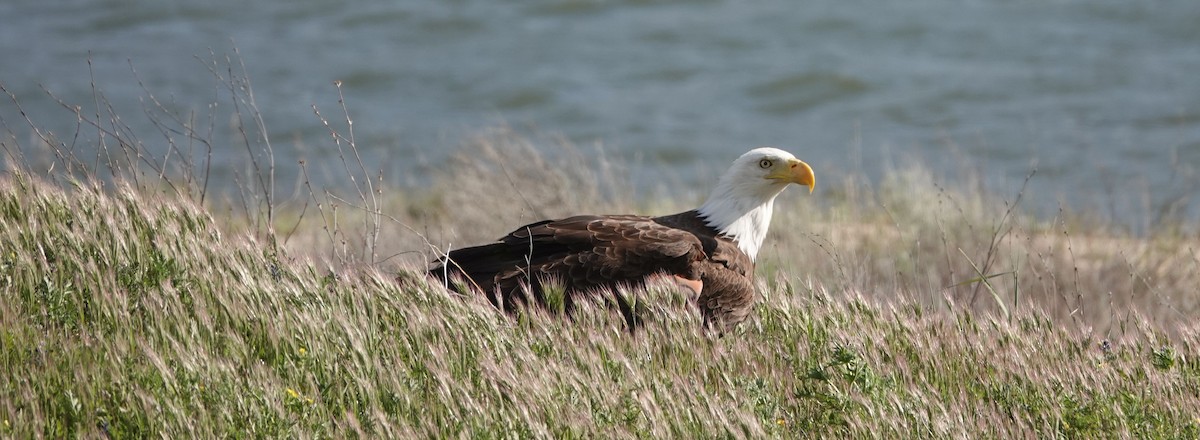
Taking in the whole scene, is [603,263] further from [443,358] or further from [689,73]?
[689,73]

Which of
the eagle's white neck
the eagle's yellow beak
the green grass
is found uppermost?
the green grass

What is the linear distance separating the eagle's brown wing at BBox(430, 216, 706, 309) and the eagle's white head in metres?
0.70

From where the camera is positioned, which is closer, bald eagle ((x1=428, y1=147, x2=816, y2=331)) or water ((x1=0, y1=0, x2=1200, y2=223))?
bald eagle ((x1=428, y1=147, x2=816, y2=331))

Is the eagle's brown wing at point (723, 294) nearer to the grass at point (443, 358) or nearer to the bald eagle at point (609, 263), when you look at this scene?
the bald eagle at point (609, 263)

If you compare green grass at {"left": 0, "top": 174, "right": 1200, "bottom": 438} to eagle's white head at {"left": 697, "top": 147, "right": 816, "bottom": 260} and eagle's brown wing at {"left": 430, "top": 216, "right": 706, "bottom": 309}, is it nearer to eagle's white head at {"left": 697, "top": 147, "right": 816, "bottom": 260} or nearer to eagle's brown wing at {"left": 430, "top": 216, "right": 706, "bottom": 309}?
eagle's brown wing at {"left": 430, "top": 216, "right": 706, "bottom": 309}

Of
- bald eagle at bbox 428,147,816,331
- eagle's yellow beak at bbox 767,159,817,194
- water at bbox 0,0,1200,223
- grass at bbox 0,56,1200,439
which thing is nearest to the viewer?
grass at bbox 0,56,1200,439

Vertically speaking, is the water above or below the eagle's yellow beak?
below

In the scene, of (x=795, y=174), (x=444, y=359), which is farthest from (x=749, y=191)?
(x=444, y=359)

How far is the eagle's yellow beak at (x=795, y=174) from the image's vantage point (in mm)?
6613

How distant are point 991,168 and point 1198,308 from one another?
1083 centimetres

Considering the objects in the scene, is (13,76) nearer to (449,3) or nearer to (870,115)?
(449,3)

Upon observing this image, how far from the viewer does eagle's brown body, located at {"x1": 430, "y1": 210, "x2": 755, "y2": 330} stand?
5.58 meters

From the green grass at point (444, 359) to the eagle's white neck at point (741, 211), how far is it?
1.77 metres

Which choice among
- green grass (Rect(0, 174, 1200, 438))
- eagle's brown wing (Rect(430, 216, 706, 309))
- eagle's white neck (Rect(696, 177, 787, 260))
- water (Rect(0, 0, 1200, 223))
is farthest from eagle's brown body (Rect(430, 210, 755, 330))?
water (Rect(0, 0, 1200, 223))
